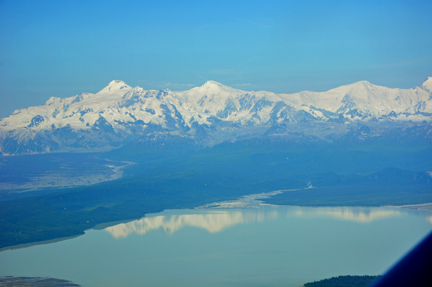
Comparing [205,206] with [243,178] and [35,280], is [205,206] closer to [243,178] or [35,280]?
[243,178]

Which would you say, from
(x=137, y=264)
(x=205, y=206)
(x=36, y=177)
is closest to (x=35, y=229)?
(x=137, y=264)

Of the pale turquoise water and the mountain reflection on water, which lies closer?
the pale turquoise water

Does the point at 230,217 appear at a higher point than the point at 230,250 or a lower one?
higher

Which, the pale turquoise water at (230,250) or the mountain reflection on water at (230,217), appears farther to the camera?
the mountain reflection on water at (230,217)

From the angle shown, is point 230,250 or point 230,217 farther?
point 230,217
